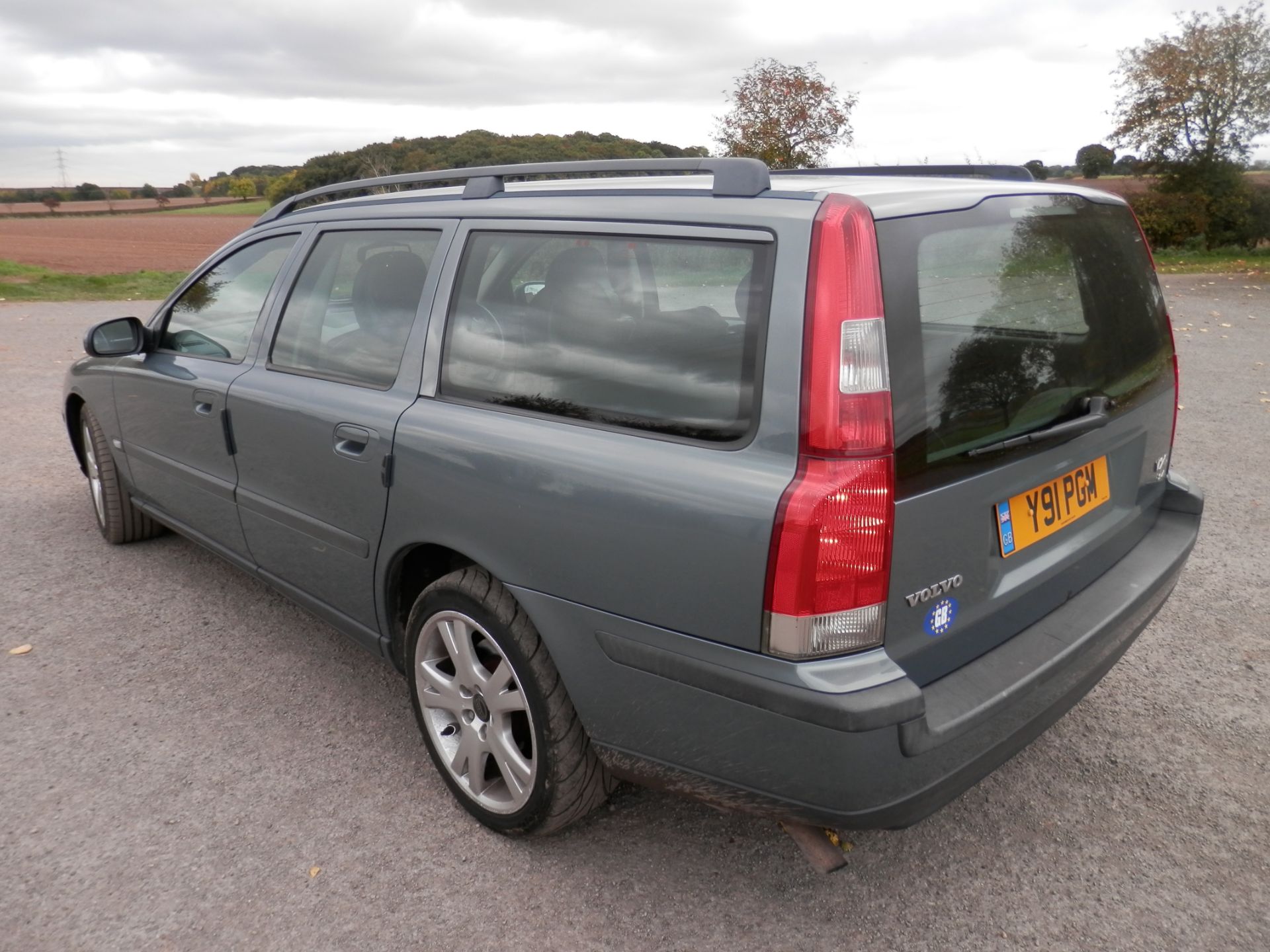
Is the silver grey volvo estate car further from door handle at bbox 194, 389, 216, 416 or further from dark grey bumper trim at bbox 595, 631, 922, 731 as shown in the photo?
door handle at bbox 194, 389, 216, 416

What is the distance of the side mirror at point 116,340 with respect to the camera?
4086 mm

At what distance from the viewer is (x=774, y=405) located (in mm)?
1938

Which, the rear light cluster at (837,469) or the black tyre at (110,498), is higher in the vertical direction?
the rear light cluster at (837,469)

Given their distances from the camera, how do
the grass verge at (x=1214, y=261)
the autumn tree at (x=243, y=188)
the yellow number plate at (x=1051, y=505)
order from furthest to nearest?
the autumn tree at (x=243, y=188) < the grass verge at (x=1214, y=261) < the yellow number plate at (x=1051, y=505)

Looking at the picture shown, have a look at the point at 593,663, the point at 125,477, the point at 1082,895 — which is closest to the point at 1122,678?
the point at 1082,895

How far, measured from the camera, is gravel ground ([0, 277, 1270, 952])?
2309 mm

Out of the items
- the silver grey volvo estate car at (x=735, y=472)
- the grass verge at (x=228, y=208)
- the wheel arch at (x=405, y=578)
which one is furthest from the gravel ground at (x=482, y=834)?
the grass verge at (x=228, y=208)

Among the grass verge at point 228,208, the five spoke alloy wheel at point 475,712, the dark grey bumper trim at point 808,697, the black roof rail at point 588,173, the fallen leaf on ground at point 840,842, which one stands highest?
the grass verge at point 228,208

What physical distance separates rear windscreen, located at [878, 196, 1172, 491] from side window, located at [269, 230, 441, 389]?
57.3 inches

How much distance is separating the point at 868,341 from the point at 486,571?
119cm

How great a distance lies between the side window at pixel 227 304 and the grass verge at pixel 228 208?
55732 mm

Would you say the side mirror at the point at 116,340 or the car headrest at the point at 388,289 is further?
the side mirror at the point at 116,340

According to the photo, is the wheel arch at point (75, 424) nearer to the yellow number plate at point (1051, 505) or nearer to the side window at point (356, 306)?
the side window at point (356, 306)

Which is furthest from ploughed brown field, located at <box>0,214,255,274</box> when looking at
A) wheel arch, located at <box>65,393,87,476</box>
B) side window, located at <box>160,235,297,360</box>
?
side window, located at <box>160,235,297,360</box>
